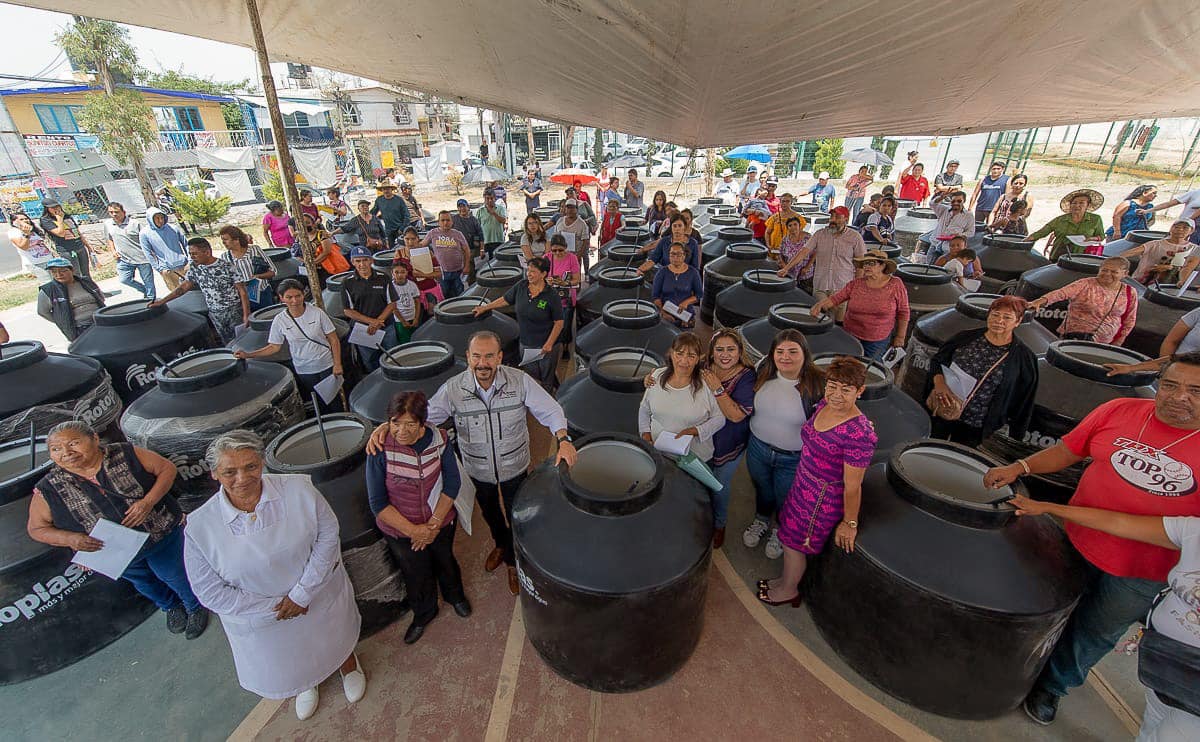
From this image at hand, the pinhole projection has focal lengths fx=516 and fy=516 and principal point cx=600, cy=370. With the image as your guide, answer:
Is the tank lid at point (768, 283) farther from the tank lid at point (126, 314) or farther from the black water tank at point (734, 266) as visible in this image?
the tank lid at point (126, 314)

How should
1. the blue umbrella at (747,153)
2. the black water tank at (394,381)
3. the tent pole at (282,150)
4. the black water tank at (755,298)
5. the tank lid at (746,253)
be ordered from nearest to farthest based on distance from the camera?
the black water tank at (394,381), the tent pole at (282,150), the black water tank at (755,298), the tank lid at (746,253), the blue umbrella at (747,153)

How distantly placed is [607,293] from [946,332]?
183 inches

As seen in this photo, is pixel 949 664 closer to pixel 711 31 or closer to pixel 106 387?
pixel 711 31

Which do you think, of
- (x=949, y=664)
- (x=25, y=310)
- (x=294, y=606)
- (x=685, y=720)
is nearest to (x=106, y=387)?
(x=294, y=606)

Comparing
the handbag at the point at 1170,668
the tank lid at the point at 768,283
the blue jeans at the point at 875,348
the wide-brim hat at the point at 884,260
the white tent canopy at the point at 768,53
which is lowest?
the handbag at the point at 1170,668

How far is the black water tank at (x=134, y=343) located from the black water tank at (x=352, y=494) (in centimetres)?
334

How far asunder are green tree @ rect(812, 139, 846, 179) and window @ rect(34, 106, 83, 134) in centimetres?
4613

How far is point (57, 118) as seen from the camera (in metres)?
31.2

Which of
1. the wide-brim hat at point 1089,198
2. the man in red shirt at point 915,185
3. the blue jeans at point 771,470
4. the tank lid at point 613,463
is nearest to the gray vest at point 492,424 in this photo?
the tank lid at point 613,463

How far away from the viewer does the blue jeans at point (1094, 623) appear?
3.13 m

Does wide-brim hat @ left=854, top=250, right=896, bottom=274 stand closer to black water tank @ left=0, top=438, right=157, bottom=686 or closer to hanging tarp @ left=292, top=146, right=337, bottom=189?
black water tank @ left=0, top=438, right=157, bottom=686

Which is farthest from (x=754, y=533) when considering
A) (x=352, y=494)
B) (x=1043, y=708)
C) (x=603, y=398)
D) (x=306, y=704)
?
(x=306, y=704)

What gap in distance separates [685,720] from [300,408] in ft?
16.7

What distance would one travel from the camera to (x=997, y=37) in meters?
3.59
